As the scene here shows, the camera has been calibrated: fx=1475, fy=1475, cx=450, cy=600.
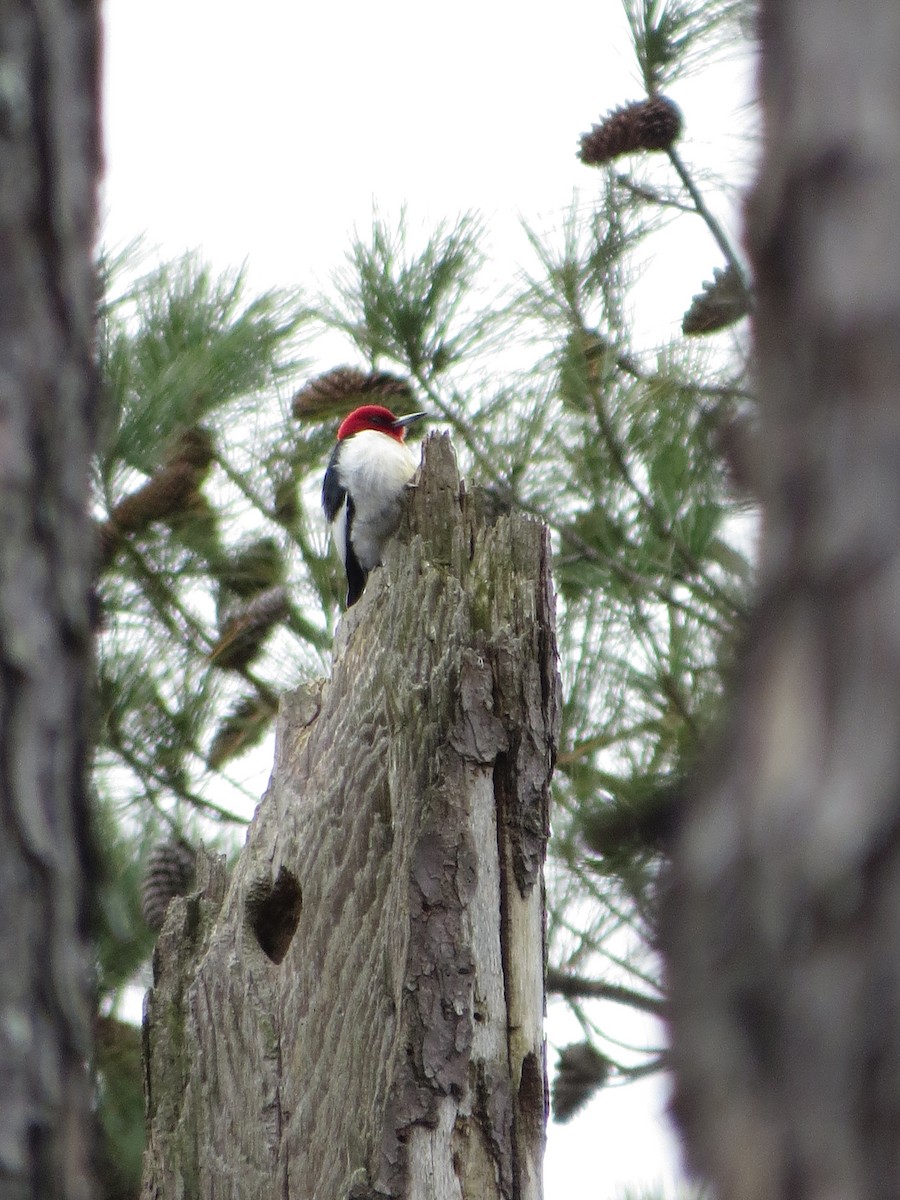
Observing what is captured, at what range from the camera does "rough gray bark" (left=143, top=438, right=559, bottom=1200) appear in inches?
94.0

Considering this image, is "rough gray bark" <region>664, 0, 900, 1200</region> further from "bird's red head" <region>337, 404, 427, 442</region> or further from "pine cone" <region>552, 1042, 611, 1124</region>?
"bird's red head" <region>337, 404, 427, 442</region>

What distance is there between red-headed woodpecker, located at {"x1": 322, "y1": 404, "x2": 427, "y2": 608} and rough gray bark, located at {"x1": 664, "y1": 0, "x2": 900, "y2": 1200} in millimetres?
3614

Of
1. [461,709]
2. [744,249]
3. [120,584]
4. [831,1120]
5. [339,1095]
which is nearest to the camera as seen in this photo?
[831,1120]

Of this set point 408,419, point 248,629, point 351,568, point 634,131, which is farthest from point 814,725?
point 351,568

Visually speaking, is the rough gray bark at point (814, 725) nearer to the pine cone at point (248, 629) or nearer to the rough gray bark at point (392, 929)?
the rough gray bark at point (392, 929)

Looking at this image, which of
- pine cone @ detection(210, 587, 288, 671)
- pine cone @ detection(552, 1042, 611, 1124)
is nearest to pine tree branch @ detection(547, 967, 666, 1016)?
pine cone @ detection(552, 1042, 611, 1124)

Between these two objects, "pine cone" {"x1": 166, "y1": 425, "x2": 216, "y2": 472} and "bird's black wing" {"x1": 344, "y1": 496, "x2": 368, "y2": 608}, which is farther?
"bird's black wing" {"x1": 344, "y1": 496, "x2": 368, "y2": 608}

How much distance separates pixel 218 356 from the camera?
3.88m

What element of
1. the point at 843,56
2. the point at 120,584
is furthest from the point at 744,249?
the point at 120,584

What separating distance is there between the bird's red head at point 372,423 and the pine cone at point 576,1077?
183 cm

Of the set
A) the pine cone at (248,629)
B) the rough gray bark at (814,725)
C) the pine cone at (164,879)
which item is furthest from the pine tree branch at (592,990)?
the rough gray bark at (814,725)

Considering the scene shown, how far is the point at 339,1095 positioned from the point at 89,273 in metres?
1.74

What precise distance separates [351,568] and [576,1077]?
162 cm

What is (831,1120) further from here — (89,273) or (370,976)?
(370,976)
